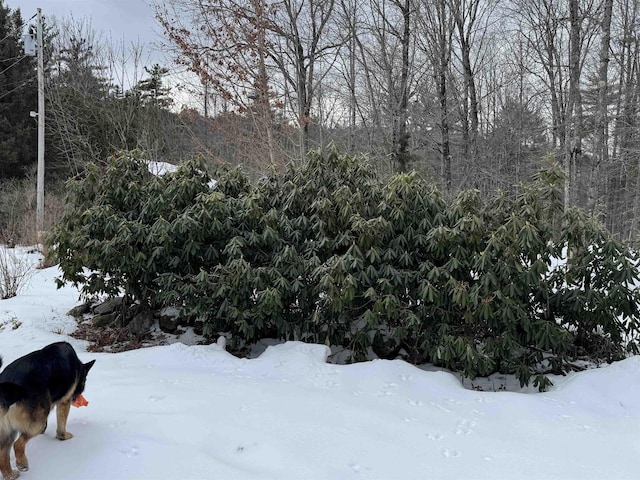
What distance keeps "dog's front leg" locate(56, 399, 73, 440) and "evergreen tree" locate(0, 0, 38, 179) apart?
20.8 meters

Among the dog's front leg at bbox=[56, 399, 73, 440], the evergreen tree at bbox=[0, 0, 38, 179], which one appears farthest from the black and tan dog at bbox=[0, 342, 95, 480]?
the evergreen tree at bbox=[0, 0, 38, 179]

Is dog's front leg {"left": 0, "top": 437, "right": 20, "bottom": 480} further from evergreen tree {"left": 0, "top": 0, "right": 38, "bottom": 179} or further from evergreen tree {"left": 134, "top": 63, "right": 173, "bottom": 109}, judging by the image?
evergreen tree {"left": 0, "top": 0, "right": 38, "bottom": 179}

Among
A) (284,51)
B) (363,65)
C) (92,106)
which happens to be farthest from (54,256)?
(92,106)

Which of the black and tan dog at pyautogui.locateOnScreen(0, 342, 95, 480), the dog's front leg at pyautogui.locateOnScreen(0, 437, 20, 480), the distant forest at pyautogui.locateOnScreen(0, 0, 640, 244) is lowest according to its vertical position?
the dog's front leg at pyautogui.locateOnScreen(0, 437, 20, 480)

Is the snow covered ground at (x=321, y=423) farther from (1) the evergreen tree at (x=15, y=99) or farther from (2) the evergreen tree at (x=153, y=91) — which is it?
(1) the evergreen tree at (x=15, y=99)

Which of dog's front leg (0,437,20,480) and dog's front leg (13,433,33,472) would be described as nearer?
dog's front leg (0,437,20,480)

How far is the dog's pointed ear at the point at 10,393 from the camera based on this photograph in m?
2.06

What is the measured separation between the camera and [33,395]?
221cm

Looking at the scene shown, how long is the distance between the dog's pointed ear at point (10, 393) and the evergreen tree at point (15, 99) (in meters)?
21.1

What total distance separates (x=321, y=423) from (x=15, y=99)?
23691mm

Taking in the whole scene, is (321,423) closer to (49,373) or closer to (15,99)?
(49,373)

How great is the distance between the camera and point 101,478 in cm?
224

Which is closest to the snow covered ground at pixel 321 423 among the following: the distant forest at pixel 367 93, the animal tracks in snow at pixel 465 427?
the animal tracks in snow at pixel 465 427

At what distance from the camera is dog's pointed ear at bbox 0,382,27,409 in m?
2.06
